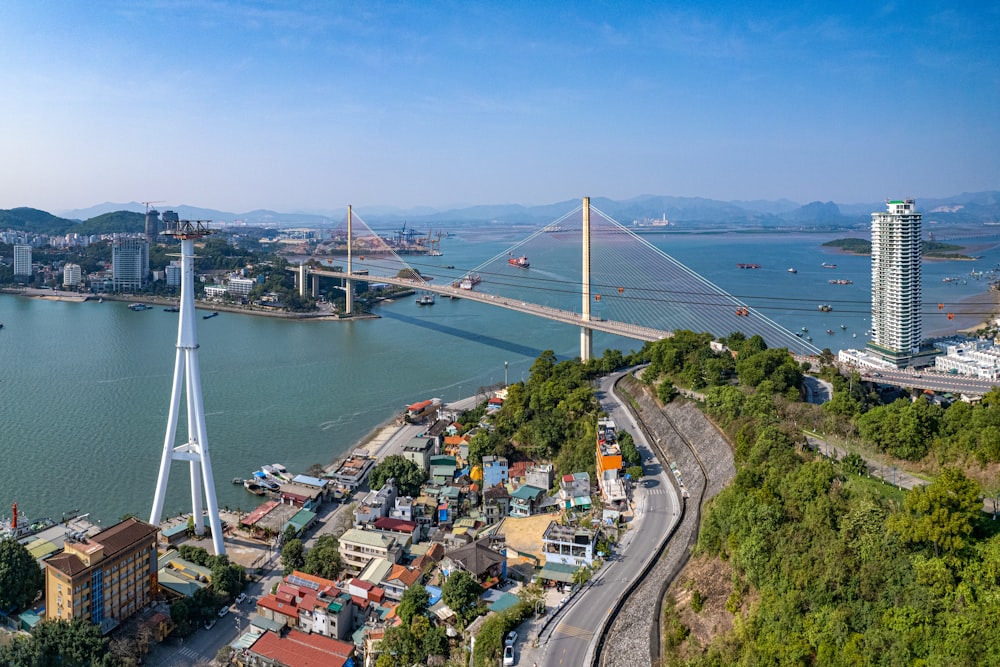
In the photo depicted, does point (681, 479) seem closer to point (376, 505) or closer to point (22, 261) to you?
point (376, 505)

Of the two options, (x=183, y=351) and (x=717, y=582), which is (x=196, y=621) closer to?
(x=183, y=351)

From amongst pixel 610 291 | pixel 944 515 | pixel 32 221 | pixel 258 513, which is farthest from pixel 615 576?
pixel 32 221

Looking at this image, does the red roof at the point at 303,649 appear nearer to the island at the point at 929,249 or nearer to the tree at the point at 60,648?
the tree at the point at 60,648

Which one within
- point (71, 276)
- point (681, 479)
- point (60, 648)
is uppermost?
point (71, 276)

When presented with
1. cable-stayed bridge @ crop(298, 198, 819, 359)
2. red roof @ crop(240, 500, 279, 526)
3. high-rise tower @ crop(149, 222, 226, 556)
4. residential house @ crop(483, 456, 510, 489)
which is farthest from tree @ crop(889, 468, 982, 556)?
cable-stayed bridge @ crop(298, 198, 819, 359)

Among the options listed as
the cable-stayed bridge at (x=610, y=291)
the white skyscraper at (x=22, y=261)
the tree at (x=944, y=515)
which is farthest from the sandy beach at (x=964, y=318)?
the white skyscraper at (x=22, y=261)

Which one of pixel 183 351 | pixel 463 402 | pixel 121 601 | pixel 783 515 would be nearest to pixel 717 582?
pixel 783 515

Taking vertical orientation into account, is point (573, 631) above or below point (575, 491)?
below
